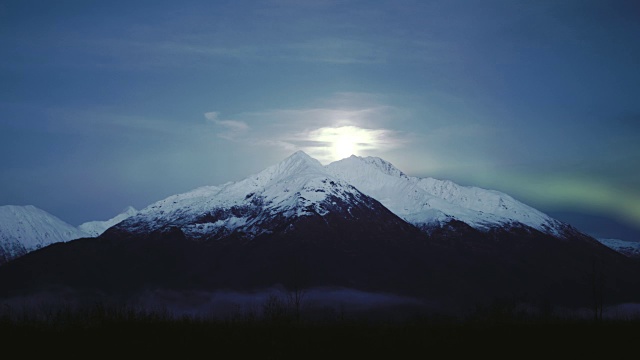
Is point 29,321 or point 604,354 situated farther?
point 29,321

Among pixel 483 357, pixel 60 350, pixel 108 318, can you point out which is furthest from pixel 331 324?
pixel 60 350

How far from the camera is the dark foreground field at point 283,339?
65.1 m

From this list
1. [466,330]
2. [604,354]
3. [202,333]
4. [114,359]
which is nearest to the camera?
[114,359]

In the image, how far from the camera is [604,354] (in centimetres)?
6706

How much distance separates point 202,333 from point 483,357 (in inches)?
1138

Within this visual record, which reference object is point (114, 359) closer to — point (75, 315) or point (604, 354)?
point (75, 315)

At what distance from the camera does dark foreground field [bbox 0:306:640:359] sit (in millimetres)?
65062

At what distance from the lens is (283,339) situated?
Result: 69438 millimetres

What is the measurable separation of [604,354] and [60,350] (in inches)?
2074

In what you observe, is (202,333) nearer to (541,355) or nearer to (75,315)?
(75,315)

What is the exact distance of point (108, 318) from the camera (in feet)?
250

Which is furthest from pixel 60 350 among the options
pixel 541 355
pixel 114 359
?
pixel 541 355

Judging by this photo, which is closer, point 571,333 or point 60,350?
point 60,350

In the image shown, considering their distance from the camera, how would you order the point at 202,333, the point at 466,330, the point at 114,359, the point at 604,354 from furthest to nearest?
1. the point at 466,330
2. the point at 202,333
3. the point at 604,354
4. the point at 114,359
